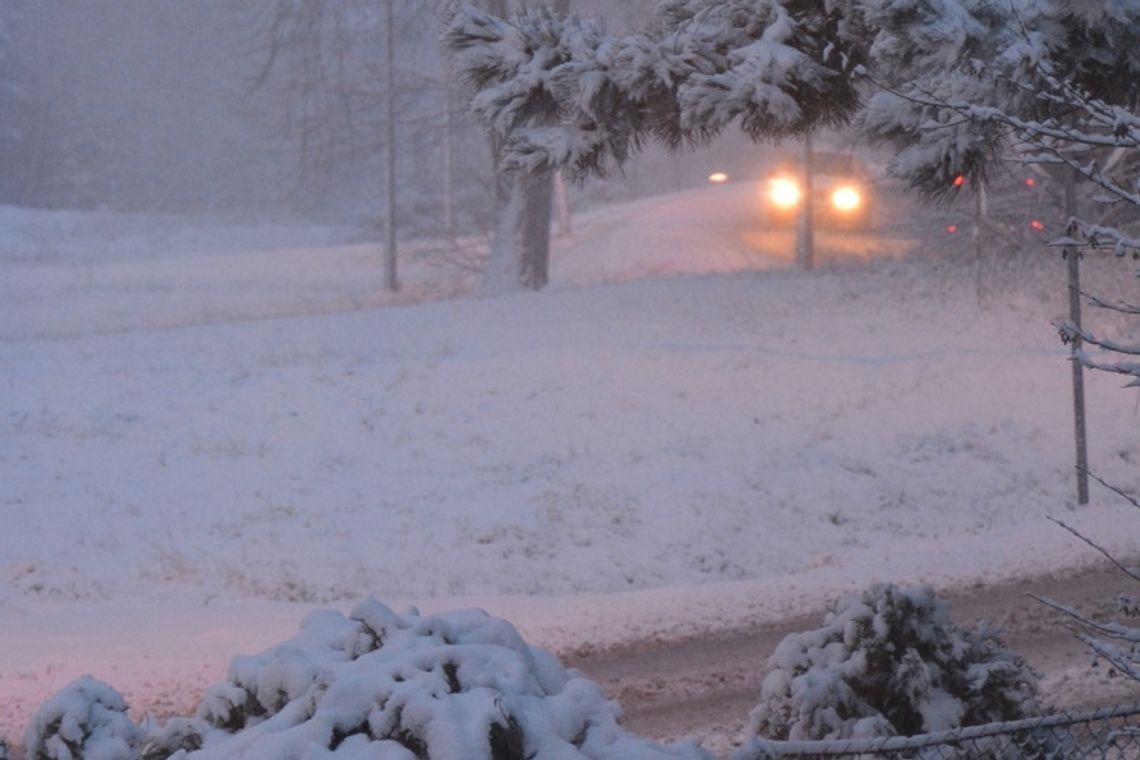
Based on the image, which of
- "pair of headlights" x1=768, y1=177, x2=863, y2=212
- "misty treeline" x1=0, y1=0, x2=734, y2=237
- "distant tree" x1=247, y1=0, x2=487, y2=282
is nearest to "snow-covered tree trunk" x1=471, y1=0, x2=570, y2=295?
"distant tree" x1=247, y1=0, x2=487, y2=282

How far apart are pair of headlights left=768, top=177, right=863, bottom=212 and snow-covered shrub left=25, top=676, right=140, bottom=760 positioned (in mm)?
34218

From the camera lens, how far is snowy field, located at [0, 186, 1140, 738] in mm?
10492

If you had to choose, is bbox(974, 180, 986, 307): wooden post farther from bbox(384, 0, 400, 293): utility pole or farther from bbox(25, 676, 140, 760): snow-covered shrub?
bbox(25, 676, 140, 760): snow-covered shrub

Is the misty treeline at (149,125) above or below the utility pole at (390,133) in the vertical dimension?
above

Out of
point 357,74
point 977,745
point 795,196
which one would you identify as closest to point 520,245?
point 357,74

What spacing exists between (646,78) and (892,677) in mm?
3260

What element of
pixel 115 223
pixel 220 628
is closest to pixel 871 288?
pixel 220 628

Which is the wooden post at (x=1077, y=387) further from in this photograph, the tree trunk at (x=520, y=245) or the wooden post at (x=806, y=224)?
the wooden post at (x=806, y=224)

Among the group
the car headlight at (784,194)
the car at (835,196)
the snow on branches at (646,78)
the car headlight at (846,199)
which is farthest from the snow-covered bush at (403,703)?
the car headlight at (784,194)

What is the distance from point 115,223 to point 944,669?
51.9 metres

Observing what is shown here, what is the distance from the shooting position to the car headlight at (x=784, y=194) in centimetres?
4000

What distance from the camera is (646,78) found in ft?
22.5

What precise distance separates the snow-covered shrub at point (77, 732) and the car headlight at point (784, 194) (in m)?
36.3

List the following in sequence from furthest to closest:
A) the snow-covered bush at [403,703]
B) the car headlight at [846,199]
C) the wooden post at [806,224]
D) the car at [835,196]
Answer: the car headlight at [846,199] → the car at [835,196] → the wooden post at [806,224] → the snow-covered bush at [403,703]
